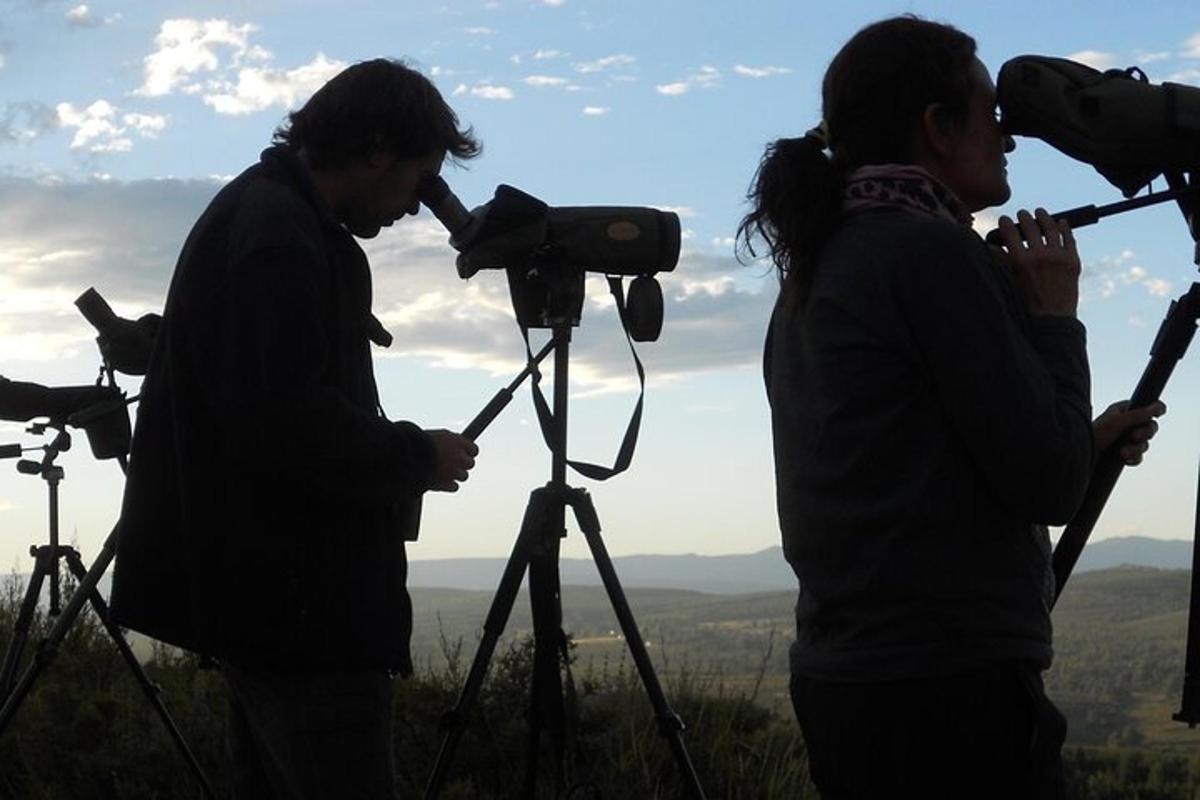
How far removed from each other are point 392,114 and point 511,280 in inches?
31.7

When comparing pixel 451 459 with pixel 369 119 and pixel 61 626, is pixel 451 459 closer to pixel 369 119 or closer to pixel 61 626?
pixel 369 119

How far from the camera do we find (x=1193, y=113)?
81.5 inches

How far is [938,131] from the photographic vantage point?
1986mm

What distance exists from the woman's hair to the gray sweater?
8 centimetres

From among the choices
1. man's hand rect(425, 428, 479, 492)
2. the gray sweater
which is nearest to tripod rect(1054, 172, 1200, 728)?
the gray sweater

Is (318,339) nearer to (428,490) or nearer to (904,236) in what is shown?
(428,490)

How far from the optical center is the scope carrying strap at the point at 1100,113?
2.08 meters

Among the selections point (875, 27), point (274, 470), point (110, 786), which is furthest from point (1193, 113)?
point (110, 786)

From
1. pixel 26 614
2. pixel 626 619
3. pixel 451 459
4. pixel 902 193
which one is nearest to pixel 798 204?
pixel 902 193

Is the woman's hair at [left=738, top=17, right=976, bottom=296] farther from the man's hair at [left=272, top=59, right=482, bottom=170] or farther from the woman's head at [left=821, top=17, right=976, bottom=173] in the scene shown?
the man's hair at [left=272, top=59, right=482, bottom=170]

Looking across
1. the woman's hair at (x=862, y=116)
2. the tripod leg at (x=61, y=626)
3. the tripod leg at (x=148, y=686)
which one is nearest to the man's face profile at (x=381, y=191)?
the woman's hair at (x=862, y=116)

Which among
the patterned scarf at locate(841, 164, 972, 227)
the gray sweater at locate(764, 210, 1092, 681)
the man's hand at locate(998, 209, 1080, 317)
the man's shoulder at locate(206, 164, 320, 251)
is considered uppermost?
the man's shoulder at locate(206, 164, 320, 251)

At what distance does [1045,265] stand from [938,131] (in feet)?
0.76

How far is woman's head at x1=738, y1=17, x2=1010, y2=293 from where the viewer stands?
1.98 metres
